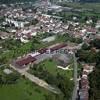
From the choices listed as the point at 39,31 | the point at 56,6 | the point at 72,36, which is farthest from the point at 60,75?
the point at 56,6

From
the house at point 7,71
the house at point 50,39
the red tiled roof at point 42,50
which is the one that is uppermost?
the red tiled roof at point 42,50

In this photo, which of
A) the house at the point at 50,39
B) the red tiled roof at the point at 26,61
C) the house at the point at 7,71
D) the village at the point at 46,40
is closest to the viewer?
the village at the point at 46,40

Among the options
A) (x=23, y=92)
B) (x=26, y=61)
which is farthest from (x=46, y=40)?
(x=23, y=92)

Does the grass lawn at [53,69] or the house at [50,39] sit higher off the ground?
the grass lawn at [53,69]

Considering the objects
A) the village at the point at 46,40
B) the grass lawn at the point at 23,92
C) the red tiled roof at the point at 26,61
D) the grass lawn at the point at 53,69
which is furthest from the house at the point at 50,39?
the grass lawn at the point at 23,92

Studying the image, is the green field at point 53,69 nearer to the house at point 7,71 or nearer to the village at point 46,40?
the village at point 46,40

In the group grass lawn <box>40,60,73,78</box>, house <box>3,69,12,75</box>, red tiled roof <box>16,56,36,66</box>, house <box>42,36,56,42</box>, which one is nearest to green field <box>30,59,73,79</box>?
grass lawn <box>40,60,73,78</box>

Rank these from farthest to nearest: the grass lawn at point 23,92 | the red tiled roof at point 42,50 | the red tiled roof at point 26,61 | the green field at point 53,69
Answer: the red tiled roof at point 42,50 < the red tiled roof at point 26,61 < the green field at point 53,69 < the grass lawn at point 23,92
